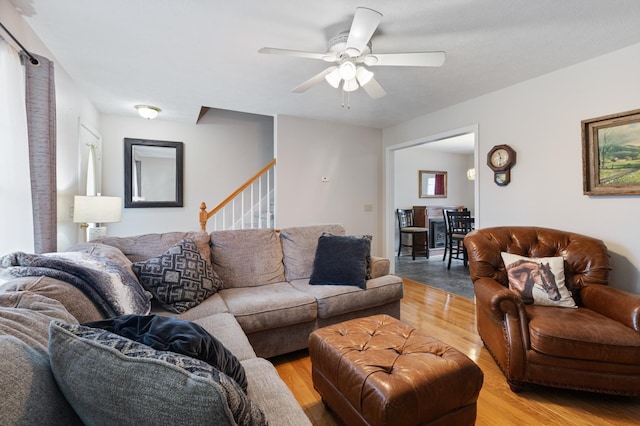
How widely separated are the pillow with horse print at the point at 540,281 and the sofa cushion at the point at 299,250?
5.28ft

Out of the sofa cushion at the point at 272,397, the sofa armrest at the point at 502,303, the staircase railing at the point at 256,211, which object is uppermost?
the staircase railing at the point at 256,211

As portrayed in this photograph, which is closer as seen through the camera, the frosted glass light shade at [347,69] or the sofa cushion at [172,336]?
the sofa cushion at [172,336]

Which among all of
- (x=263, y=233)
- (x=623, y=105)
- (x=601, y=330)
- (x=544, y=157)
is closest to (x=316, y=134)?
(x=263, y=233)

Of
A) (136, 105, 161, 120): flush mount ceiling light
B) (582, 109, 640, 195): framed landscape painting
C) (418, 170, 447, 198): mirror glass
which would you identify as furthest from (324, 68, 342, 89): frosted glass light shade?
(418, 170, 447, 198): mirror glass

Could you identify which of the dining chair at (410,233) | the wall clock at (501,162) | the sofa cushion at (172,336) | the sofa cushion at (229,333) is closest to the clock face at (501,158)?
the wall clock at (501,162)

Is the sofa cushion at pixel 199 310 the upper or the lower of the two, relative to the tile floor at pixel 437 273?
upper

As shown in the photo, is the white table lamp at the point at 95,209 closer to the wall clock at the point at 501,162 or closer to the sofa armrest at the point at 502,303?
the sofa armrest at the point at 502,303

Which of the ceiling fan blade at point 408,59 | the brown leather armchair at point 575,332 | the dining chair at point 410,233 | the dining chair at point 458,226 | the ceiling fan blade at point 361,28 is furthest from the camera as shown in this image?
the dining chair at point 410,233

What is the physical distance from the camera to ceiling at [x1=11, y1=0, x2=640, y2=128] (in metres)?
1.81

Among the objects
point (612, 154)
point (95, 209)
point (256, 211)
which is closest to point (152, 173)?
point (256, 211)

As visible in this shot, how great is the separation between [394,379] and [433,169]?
6516 mm

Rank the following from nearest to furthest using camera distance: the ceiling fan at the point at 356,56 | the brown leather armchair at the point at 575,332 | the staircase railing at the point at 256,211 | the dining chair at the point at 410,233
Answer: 1. the brown leather armchair at the point at 575,332
2. the ceiling fan at the point at 356,56
3. the staircase railing at the point at 256,211
4. the dining chair at the point at 410,233

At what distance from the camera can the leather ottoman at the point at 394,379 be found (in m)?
1.19

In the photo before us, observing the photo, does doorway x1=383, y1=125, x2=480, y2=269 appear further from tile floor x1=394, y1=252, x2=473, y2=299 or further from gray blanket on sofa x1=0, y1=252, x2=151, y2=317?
gray blanket on sofa x1=0, y1=252, x2=151, y2=317
